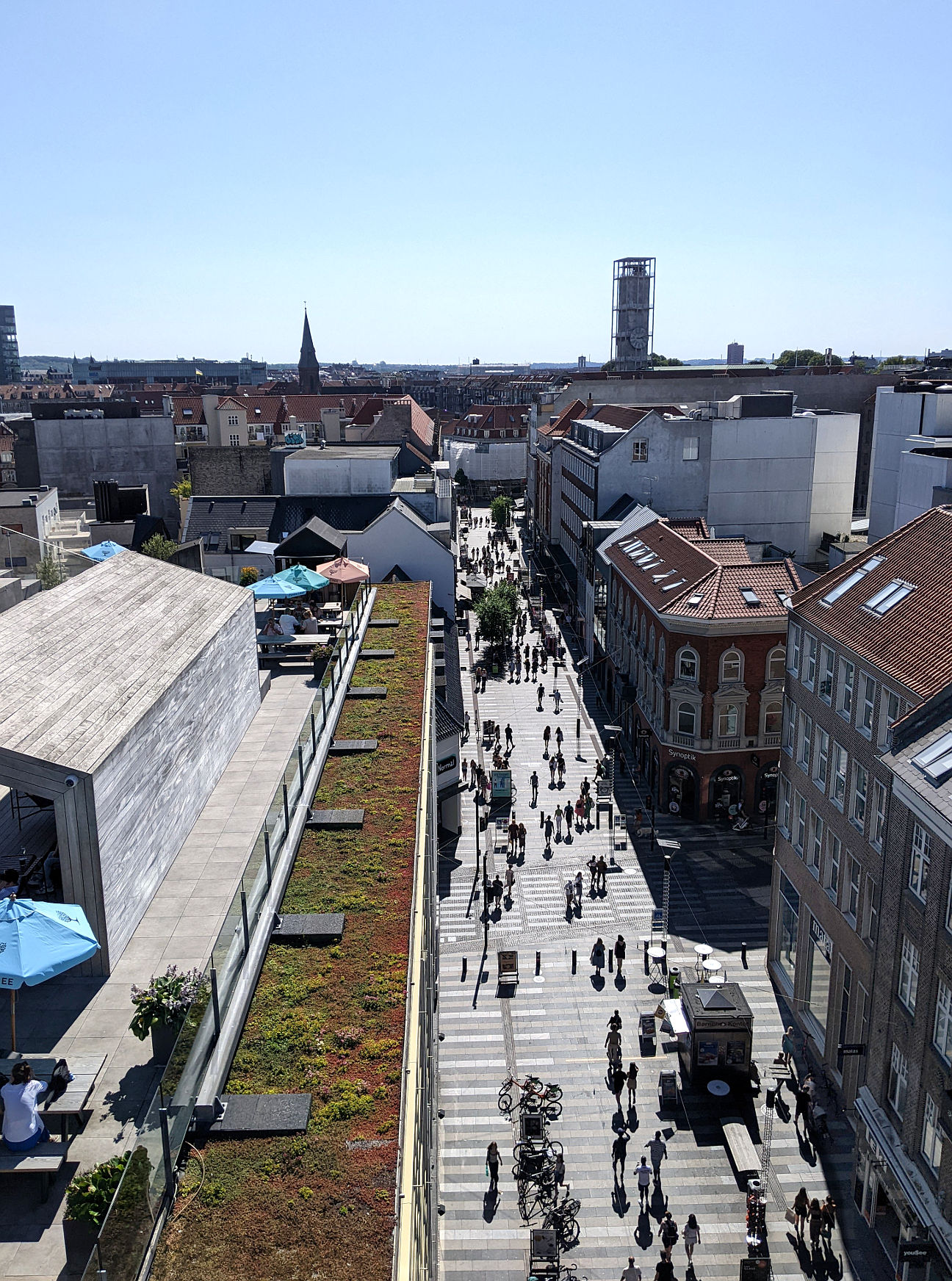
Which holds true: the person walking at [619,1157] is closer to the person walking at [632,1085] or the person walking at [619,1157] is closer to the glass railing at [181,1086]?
the person walking at [632,1085]

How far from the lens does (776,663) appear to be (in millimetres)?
43594

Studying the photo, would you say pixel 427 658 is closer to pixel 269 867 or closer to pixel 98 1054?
pixel 269 867

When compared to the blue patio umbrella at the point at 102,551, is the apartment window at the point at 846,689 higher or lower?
lower

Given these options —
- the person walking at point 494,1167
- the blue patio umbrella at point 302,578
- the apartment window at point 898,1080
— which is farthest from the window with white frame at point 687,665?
the person walking at point 494,1167

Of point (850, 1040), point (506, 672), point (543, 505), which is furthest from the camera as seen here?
point (543, 505)

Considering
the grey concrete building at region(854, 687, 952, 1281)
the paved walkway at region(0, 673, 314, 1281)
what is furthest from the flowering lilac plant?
the grey concrete building at region(854, 687, 952, 1281)

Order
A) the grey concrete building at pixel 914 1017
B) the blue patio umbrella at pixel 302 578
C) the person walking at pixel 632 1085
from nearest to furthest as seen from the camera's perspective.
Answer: the grey concrete building at pixel 914 1017, the person walking at pixel 632 1085, the blue patio umbrella at pixel 302 578

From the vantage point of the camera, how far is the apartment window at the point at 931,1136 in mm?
20781

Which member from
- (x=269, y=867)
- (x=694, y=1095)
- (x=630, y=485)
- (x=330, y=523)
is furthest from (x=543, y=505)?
(x=269, y=867)

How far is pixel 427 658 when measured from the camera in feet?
116

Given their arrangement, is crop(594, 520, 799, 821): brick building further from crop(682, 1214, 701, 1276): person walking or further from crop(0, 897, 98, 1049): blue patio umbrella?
crop(0, 897, 98, 1049): blue patio umbrella

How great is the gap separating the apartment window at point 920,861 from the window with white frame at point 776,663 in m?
21.6

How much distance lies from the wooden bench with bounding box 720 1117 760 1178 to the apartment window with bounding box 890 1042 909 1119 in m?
3.90

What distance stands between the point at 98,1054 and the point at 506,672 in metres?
55.3
